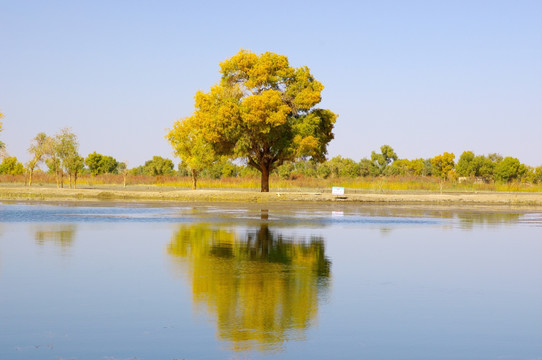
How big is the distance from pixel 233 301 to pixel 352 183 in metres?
69.0

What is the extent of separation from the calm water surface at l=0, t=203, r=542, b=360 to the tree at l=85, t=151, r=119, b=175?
110 metres

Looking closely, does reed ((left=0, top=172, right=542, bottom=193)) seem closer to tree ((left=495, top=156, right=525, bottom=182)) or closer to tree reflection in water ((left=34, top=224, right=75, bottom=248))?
tree ((left=495, top=156, right=525, bottom=182))

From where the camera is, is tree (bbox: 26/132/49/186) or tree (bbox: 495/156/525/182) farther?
tree (bbox: 495/156/525/182)

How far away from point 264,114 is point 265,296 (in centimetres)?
3915

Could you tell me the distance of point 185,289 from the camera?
11.7m

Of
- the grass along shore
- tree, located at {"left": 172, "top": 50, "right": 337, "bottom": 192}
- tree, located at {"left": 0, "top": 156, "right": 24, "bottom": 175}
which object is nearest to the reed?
tree, located at {"left": 172, "top": 50, "right": 337, "bottom": 192}

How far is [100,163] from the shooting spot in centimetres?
13175

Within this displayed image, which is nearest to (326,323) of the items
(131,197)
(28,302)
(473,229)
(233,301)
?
(233,301)

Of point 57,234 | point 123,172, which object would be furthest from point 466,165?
point 57,234

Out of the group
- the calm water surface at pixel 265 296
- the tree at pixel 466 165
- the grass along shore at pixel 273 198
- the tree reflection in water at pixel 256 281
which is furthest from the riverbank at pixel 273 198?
the tree at pixel 466 165

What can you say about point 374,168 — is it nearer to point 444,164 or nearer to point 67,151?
point 444,164

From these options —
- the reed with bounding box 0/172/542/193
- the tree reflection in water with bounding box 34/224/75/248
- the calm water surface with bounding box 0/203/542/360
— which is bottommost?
the calm water surface with bounding box 0/203/542/360

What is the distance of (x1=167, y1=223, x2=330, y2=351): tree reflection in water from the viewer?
8883mm

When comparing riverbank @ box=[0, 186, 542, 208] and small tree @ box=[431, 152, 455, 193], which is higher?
small tree @ box=[431, 152, 455, 193]
